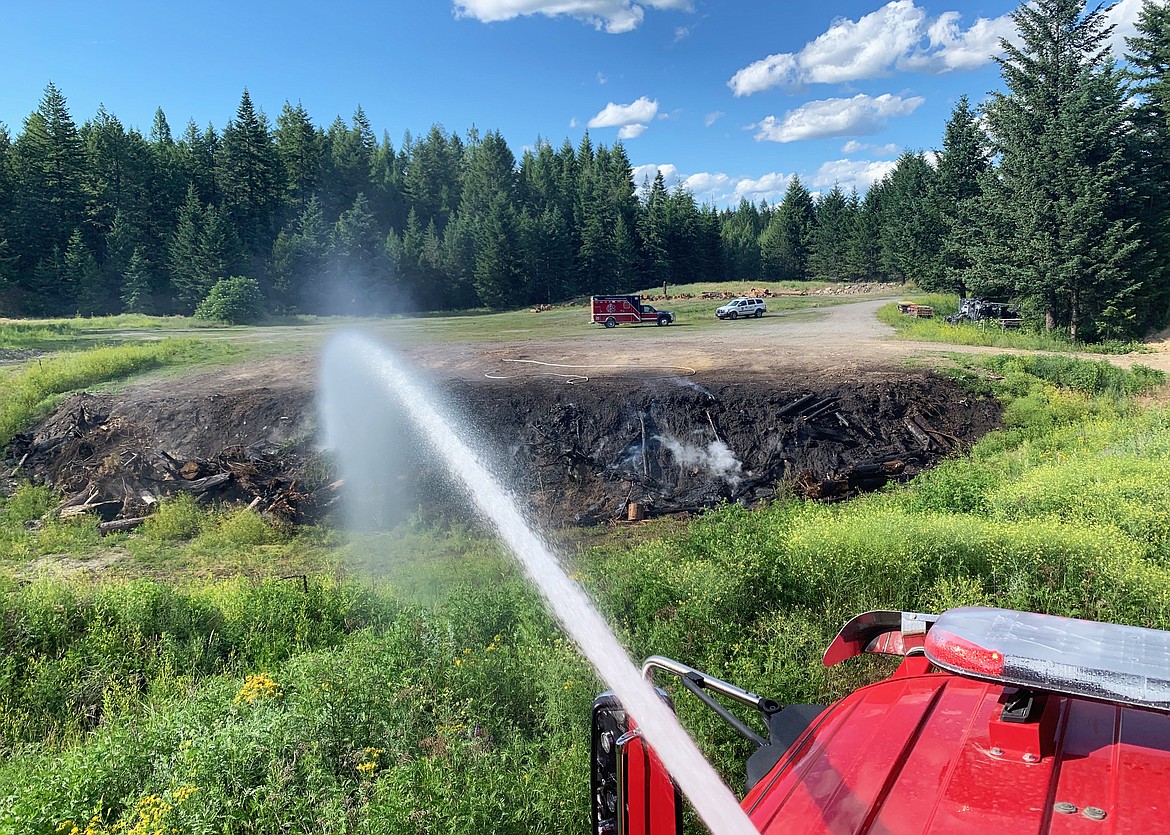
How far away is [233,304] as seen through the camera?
4488cm

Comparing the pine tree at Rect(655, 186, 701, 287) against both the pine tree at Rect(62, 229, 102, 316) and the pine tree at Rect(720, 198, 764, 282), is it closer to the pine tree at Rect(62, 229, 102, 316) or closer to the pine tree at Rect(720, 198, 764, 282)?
the pine tree at Rect(720, 198, 764, 282)

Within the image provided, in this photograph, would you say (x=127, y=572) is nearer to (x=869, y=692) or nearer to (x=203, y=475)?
(x=203, y=475)

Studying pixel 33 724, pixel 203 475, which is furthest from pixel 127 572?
pixel 33 724

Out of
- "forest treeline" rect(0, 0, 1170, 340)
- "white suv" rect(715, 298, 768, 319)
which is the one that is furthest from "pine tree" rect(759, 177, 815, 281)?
"white suv" rect(715, 298, 768, 319)

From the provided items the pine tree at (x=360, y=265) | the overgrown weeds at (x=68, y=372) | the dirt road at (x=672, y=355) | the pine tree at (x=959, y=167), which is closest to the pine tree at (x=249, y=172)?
the pine tree at (x=360, y=265)

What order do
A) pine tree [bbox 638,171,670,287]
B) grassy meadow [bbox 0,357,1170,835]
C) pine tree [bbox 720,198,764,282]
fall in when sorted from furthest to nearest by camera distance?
pine tree [bbox 720,198,764,282] → pine tree [bbox 638,171,670,287] → grassy meadow [bbox 0,357,1170,835]

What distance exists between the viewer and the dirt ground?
14.4 meters

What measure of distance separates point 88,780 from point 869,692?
5.16 meters

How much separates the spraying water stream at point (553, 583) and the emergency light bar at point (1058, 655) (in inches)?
37.4

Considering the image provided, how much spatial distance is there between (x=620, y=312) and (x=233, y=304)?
23704mm

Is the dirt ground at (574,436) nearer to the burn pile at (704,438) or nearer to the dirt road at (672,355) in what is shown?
Answer: the burn pile at (704,438)

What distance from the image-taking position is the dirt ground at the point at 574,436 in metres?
14.4

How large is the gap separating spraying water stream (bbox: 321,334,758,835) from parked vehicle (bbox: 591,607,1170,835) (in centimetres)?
18

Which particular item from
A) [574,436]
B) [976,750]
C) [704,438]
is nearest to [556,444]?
[574,436]
